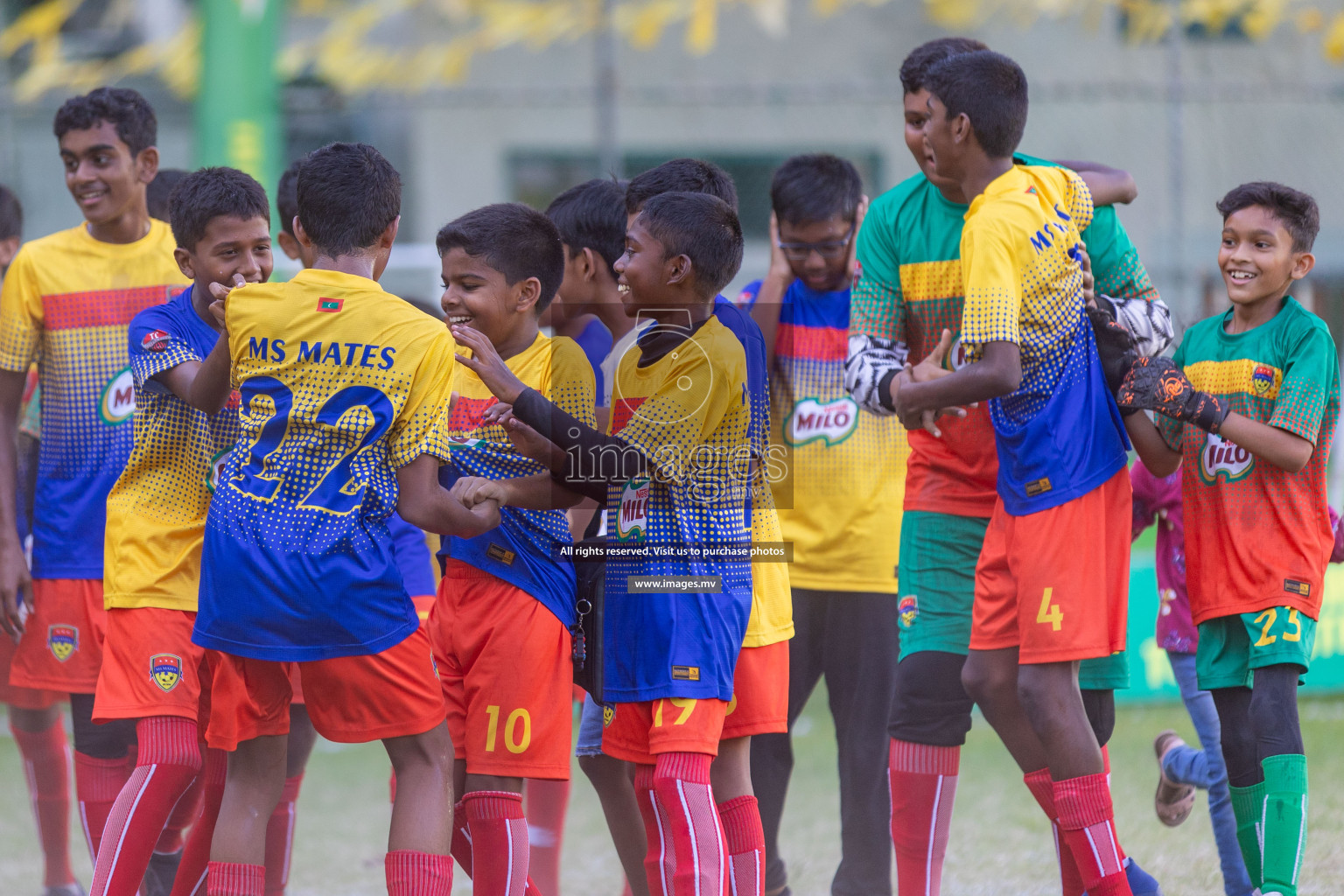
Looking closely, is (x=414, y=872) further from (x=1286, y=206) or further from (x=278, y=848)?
(x=1286, y=206)

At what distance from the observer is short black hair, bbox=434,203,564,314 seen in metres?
3.31

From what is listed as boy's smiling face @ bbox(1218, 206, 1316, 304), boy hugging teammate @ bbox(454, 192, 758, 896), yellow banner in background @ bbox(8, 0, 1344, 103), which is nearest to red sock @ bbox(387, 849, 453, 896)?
boy hugging teammate @ bbox(454, 192, 758, 896)

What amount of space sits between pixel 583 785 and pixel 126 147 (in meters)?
3.24

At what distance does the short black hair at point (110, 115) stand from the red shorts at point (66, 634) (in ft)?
4.17

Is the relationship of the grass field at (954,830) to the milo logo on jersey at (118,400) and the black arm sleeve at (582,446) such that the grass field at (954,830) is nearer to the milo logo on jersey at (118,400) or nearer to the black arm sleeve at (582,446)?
the milo logo on jersey at (118,400)

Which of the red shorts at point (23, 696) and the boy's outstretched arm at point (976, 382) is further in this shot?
the red shorts at point (23, 696)

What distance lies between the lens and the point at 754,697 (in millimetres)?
3369

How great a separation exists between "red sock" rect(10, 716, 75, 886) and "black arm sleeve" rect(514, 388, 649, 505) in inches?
88.1

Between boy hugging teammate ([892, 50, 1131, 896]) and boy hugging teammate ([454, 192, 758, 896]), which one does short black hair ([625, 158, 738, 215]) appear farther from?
boy hugging teammate ([892, 50, 1131, 896])

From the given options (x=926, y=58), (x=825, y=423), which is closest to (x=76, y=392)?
(x=825, y=423)

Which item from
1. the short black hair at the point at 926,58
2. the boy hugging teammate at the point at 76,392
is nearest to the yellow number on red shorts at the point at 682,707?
the short black hair at the point at 926,58

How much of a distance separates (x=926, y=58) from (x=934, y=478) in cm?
109

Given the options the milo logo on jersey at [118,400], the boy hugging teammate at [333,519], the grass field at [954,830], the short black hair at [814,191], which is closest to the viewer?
the boy hugging teammate at [333,519]

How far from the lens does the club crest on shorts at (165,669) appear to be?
337cm
